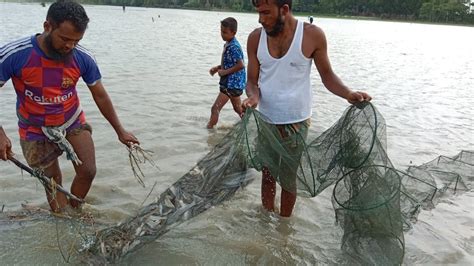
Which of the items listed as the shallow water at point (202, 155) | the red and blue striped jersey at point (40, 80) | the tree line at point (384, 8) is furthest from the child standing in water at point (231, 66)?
the tree line at point (384, 8)

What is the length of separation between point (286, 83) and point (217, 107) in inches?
159

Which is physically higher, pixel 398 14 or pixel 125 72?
pixel 398 14

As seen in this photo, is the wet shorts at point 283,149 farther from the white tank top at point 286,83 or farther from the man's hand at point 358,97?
the man's hand at point 358,97

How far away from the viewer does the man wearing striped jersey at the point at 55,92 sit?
10.6 feet

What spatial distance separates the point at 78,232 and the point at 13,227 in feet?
2.25

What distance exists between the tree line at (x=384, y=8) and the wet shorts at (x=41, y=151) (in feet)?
314

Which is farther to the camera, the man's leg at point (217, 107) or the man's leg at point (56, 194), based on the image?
the man's leg at point (217, 107)

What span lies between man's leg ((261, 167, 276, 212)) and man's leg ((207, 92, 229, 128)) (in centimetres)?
310

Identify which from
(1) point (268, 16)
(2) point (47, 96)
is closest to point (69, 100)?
(2) point (47, 96)

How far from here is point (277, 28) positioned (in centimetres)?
352

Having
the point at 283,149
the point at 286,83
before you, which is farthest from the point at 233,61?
the point at 283,149

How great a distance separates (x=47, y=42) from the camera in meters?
3.29

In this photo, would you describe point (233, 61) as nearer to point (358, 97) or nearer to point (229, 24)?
point (229, 24)

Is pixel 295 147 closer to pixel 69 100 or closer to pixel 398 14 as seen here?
pixel 69 100
